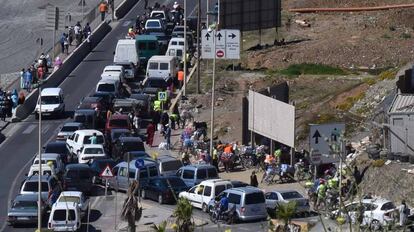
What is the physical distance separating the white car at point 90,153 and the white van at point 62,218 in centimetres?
1068

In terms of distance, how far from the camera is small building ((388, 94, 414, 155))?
51938 millimetres

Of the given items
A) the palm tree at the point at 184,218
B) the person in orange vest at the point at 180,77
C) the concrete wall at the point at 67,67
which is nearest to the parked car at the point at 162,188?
the concrete wall at the point at 67,67

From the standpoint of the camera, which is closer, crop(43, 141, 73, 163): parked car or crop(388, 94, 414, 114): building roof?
crop(388, 94, 414, 114): building roof

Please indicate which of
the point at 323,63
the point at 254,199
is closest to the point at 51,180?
the point at 254,199

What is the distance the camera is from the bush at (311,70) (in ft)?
256

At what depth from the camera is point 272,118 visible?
55.6m

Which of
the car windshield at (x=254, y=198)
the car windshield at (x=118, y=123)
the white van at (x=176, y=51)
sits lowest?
the car windshield at (x=118, y=123)

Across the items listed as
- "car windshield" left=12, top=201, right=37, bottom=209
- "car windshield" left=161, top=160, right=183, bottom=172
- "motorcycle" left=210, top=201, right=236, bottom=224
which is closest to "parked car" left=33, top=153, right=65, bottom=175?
"car windshield" left=161, top=160, right=183, bottom=172

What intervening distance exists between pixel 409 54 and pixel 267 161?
99.3 ft

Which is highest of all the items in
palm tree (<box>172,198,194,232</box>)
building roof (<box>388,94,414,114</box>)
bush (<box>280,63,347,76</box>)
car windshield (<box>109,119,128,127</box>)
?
palm tree (<box>172,198,194,232</box>)

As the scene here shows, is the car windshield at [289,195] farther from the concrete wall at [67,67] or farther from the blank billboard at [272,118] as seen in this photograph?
the concrete wall at [67,67]

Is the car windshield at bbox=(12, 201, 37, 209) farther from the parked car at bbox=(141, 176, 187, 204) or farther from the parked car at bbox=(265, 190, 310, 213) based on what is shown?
the parked car at bbox=(265, 190, 310, 213)

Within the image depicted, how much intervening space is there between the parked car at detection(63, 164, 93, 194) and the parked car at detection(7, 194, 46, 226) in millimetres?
3887

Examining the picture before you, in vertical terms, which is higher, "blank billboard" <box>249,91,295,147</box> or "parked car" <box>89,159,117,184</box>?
"blank billboard" <box>249,91,295,147</box>
